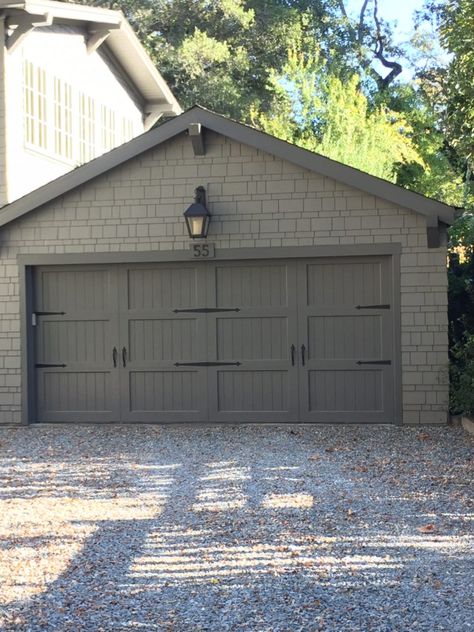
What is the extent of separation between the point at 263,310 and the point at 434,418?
252 centimetres

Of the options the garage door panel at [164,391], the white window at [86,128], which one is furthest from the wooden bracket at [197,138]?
the white window at [86,128]

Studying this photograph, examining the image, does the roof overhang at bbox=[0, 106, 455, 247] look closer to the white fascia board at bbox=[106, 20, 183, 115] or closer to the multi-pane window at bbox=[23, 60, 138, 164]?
the multi-pane window at bbox=[23, 60, 138, 164]

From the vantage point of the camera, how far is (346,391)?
11.6m

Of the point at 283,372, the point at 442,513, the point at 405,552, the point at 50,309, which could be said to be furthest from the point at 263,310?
the point at 405,552

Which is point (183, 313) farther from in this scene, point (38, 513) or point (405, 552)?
point (405, 552)

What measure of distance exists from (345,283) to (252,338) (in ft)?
4.51

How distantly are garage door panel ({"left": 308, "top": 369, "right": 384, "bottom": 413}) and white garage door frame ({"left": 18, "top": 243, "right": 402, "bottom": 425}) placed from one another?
26 centimetres

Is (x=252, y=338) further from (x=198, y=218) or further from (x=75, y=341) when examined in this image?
(x=75, y=341)

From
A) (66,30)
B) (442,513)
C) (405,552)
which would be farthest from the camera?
(66,30)

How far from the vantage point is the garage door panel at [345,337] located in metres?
11.6

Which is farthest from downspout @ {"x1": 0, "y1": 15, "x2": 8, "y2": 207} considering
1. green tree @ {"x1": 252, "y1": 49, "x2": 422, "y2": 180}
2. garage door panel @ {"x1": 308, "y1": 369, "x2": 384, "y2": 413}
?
green tree @ {"x1": 252, "y1": 49, "x2": 422, "y2": 180}

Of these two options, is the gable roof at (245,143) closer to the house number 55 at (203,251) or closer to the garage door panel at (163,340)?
the house number 55 at (203,251)

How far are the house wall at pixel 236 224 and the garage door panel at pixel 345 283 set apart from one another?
313 mm

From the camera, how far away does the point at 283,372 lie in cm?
1175
